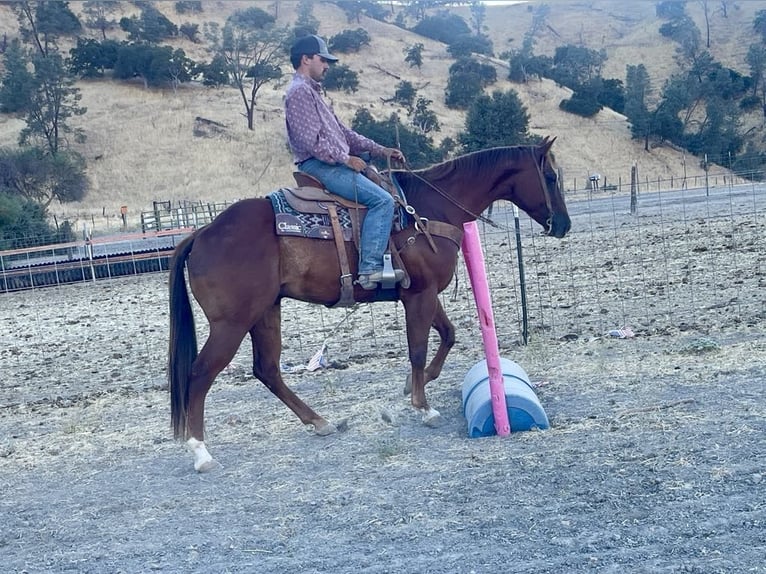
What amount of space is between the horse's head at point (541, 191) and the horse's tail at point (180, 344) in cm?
267

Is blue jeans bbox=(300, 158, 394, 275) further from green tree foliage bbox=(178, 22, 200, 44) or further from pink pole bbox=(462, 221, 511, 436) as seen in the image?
green tree foliage bbox=(178, 22, 200, 44)

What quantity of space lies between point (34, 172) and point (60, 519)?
38.8 meters

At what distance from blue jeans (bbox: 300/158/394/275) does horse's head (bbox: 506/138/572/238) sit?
1.18 metres

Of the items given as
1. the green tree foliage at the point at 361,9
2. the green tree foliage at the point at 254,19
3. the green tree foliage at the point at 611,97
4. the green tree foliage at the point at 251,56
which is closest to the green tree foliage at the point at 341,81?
the green tree foliage at the point at 251,56

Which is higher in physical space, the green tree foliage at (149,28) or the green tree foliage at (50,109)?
the green tree foliage at (149,28)

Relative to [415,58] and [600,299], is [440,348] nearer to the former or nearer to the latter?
[600,299]

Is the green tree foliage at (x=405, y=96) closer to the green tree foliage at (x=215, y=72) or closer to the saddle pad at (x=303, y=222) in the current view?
the green tree foliage at (x=215, y=72)

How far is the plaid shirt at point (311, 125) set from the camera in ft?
18.5

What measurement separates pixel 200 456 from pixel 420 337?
6.16ft

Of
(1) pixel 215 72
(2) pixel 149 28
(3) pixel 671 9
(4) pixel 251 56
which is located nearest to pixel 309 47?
(1) pixel 215 72

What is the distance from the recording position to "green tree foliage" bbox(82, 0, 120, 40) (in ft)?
235

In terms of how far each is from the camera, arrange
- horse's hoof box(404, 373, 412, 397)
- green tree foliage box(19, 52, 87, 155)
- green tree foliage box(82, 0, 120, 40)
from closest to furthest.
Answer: horse's hoof box(404, 373, 412, 397)
green tree foliage box(19, 52, 87, 155)
green tree foliage box(82, 0, 120, 40)

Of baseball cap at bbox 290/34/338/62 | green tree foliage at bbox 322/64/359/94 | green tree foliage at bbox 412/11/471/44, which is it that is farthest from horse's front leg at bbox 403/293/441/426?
green tree foliage at bbox 412/11/471/44

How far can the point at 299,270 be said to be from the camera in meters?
5.71
